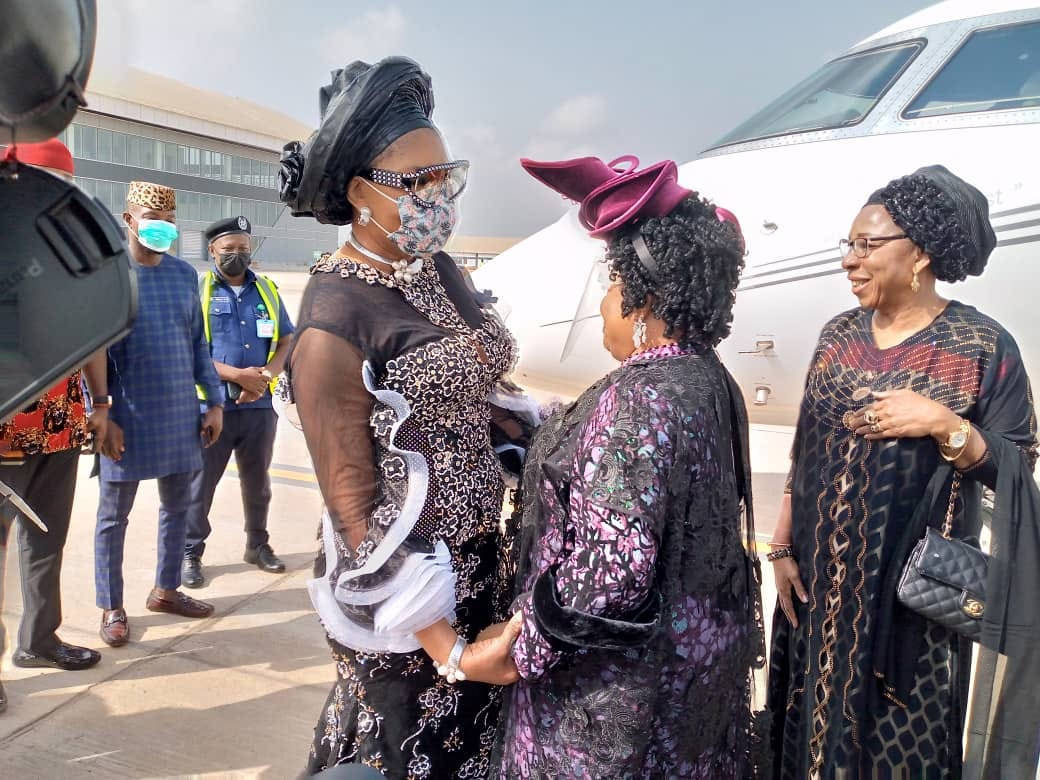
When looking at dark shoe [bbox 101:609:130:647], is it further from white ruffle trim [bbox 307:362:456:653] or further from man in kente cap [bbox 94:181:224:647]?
white ruffle trim [bbox 307:362:456:653]

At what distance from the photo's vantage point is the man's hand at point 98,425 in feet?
11.3

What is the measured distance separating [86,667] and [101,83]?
3131mm

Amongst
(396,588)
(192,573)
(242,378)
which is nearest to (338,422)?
(396,588)

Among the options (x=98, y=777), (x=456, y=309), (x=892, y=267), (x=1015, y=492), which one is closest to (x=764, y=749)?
(x=1015, y=492)

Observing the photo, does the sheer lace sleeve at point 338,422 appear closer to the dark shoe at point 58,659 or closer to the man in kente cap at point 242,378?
the dark shoe at point 58,659

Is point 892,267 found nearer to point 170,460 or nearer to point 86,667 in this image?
point 170,460

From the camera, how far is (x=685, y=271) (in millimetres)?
1546

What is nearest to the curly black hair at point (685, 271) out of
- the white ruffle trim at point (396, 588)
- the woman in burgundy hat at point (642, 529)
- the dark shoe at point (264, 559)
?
the woman in burgundy hat at point (642, 529)

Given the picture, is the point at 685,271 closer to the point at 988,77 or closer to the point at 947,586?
the point at 947,586

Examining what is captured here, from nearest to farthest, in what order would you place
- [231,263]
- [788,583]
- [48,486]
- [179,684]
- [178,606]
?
[788,583]
[48,486]
[179,684]
[178,606]
[231,263]

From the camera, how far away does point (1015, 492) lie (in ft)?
6.82

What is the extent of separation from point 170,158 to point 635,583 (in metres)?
48.2

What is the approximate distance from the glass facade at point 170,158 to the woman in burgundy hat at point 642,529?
3275 cm

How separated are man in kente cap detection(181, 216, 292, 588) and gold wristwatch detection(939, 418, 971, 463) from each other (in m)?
3.38
